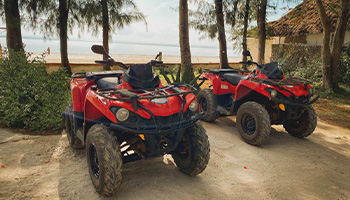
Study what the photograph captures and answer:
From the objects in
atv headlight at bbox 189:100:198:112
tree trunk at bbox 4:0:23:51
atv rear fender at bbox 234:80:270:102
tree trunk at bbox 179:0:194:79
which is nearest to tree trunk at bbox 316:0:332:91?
tree trunk at bbox 179:0:194:79

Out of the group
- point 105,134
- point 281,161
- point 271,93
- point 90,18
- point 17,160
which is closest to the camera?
point 105,134

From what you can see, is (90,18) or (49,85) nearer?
(49,85)

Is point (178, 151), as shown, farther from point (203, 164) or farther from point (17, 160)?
point (17, 160)

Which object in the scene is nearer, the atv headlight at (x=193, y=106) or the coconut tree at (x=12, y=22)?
the atv headlight at (x=193, y=106)

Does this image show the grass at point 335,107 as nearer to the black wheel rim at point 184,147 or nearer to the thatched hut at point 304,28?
the black wheel rim at point 184,147

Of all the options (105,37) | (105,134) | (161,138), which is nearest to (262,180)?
(161,138)

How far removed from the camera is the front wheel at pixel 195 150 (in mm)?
3232

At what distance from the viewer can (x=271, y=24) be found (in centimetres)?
1961

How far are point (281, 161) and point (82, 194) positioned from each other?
3.03 m

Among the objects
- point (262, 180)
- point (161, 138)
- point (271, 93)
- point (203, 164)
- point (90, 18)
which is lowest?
point (262, 180)

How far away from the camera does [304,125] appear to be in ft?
16.8

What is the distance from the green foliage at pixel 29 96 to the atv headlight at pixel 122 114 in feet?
10.6

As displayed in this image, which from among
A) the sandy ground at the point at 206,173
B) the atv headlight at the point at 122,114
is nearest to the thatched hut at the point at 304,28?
the sandy ground at the point at 206,173

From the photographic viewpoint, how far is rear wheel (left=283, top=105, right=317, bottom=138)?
16.5 ft
